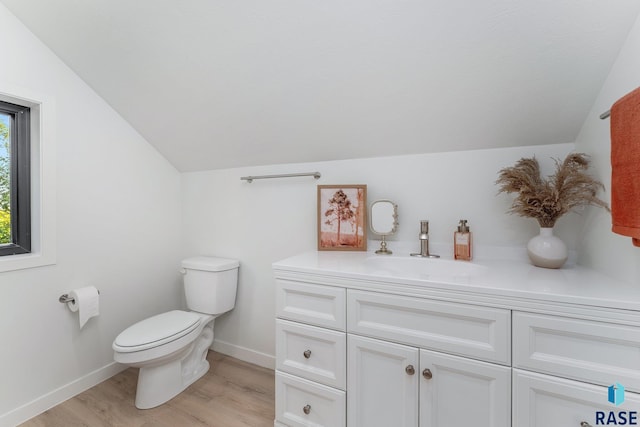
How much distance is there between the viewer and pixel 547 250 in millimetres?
1211

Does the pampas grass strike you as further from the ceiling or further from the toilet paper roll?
the toilet paper roll

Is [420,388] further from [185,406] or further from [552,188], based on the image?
[185,406]

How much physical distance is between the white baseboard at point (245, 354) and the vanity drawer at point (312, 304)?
2.92 ft

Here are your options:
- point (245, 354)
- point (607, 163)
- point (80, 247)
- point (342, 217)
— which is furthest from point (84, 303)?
point (607, 163)

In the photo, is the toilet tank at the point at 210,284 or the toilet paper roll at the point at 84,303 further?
the toilet tank at the point at 210,284

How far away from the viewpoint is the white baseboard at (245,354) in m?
2.04

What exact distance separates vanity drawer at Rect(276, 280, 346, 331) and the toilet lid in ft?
2.45

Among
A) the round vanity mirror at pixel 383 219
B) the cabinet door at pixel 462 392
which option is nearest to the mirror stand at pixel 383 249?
the round vanity mirror at pixel 383 219

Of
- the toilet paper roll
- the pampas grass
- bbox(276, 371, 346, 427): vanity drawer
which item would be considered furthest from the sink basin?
the toilet paper roll

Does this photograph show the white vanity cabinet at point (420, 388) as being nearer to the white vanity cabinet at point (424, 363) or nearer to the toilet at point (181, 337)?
the white vanity cabinet at point (424, 363)

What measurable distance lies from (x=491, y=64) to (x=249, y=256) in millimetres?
1824

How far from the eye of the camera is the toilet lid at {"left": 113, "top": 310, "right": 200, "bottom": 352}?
154 centimetres

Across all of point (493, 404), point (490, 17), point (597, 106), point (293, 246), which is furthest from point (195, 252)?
point (597, 106)

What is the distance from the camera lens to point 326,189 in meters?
1.78
